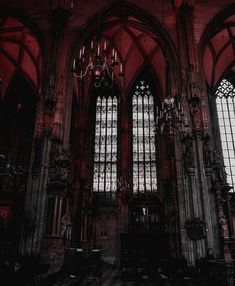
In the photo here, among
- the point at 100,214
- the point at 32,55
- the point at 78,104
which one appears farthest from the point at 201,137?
the point at 32,55

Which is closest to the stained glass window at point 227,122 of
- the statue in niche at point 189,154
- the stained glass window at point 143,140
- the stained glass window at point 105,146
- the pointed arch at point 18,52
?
the stained glass window at point 143,140

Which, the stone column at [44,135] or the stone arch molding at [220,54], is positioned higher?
the stone arch molding at [220,54]

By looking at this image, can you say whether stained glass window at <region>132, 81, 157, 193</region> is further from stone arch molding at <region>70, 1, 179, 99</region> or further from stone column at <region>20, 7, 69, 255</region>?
stone column at <region>20, 7, 69, 255</region>

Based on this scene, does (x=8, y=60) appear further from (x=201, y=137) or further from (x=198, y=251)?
(x=198, y=251)

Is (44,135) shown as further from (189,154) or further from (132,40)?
(132,40)

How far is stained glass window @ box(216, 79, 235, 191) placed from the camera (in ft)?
69.4

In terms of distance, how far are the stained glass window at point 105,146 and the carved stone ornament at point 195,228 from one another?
10383 millimetres

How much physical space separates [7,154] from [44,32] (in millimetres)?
10324

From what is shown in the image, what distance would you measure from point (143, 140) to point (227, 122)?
288 inches

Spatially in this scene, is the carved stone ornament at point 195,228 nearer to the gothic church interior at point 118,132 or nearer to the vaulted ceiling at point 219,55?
the gothic church interior at point 118,132

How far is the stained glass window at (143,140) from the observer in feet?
70.1

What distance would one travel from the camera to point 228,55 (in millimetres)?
21750

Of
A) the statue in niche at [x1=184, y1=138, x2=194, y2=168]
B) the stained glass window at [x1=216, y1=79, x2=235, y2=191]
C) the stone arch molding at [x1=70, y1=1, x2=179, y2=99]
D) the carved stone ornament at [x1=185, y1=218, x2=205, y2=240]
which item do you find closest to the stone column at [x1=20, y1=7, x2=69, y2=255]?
the stone arch molding at [x1=70, y1=1, x2=179, y2=99]

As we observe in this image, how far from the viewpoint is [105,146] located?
22688mm
